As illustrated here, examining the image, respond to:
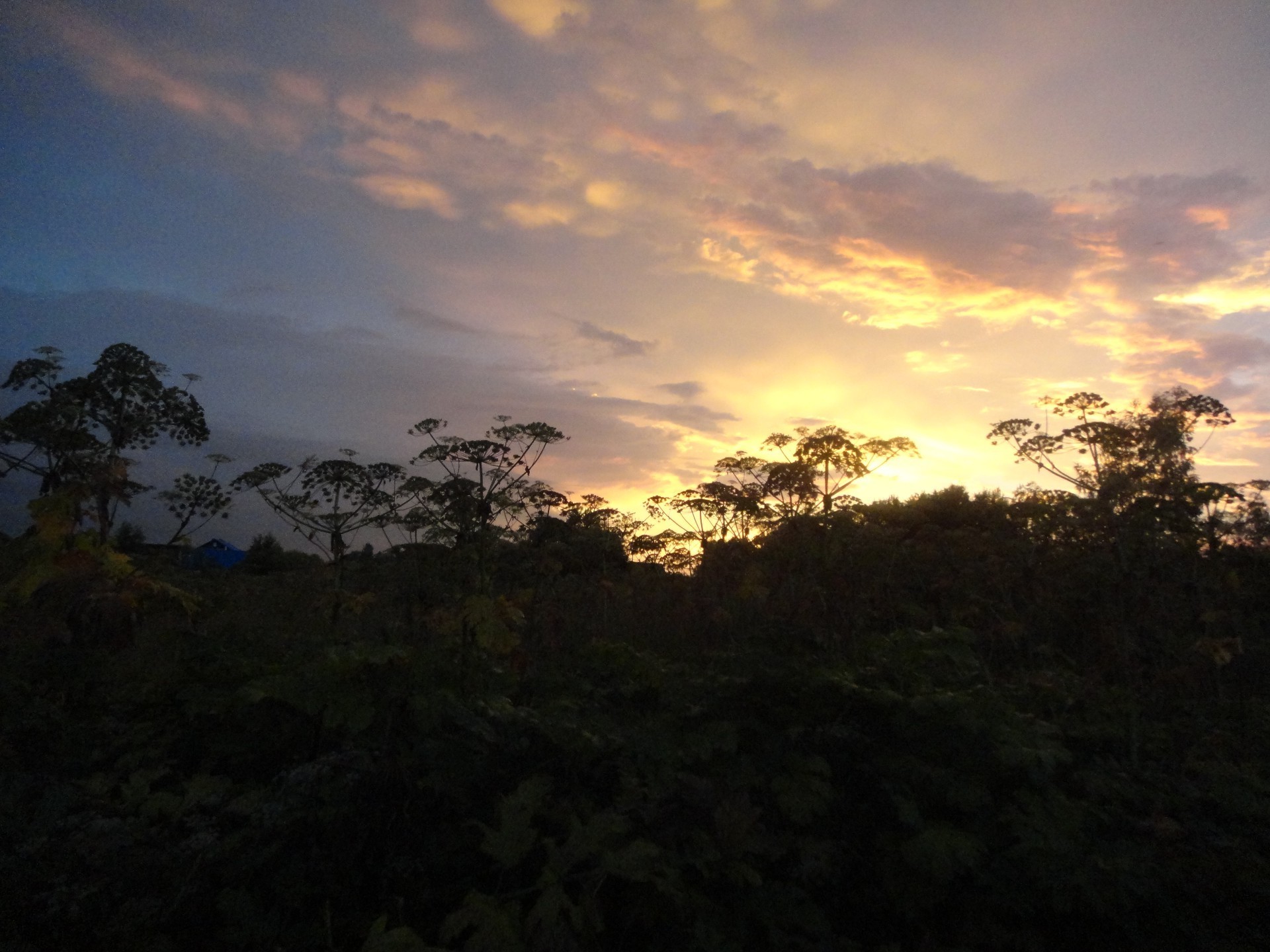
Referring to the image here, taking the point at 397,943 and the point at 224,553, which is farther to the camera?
the point at 224,553

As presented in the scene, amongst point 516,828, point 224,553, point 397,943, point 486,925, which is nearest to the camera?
point 397,943

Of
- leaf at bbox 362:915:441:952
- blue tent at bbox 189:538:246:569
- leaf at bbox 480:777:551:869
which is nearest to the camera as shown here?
leaf at bbox 362:915:441:952

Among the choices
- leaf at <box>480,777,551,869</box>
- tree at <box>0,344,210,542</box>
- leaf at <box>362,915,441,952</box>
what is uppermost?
tree at <box>0,344,210,542</box>

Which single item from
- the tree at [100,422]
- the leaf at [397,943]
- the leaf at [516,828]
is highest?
the tree at [100,422]

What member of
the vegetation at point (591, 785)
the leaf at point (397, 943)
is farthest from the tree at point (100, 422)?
the leaf at point (397, 943)

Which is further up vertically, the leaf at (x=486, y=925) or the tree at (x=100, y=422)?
the tree at (x=100, y=422)

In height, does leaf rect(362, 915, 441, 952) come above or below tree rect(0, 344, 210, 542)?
below

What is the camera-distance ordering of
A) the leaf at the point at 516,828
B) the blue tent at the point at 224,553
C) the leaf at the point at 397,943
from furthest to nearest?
the blue tent at the point at 224,553
the leaf at the point at 516,828
the leaf at the point at 397,943

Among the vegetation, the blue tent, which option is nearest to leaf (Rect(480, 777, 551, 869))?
the vegetation

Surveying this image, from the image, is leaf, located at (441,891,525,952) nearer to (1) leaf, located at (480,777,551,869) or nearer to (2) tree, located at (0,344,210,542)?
(1) leaf, located at (480,777,551,869)

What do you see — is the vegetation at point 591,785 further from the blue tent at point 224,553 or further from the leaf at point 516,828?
the blue tent at point 224,553

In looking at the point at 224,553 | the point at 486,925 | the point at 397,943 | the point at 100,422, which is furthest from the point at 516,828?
the point at 224,553

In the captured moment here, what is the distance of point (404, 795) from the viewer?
3.88 meters

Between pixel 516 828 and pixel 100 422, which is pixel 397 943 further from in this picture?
pixel 100 422
